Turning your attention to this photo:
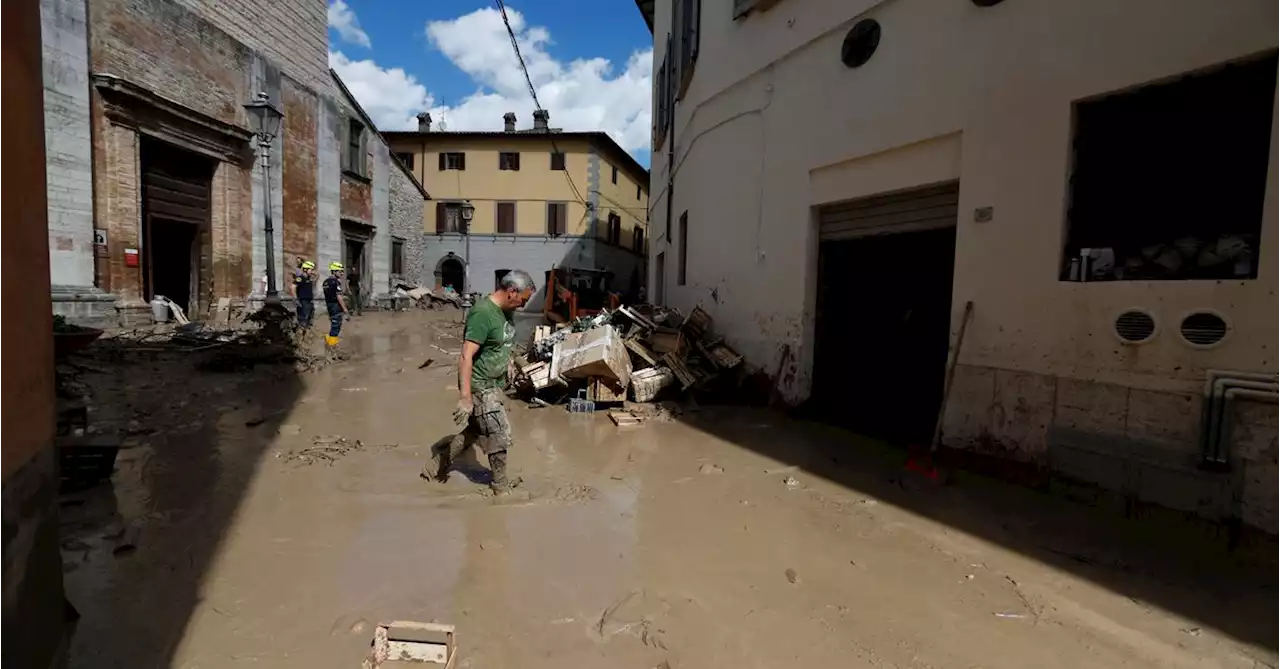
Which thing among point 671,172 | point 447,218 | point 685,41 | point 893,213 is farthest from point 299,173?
point 893,213

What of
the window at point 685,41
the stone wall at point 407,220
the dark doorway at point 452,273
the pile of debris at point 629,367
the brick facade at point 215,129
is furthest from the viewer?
the dark doorway at point 452,273

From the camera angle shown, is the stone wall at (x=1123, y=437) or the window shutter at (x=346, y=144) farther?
the window shutter at (x=346, y=144)

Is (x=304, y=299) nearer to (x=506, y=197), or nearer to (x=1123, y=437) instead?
(x=1123, y=437)

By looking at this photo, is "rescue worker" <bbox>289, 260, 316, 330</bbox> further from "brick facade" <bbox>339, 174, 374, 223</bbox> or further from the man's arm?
the man's arm

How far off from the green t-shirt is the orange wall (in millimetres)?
2193

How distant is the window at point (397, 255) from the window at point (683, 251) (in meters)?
16.0

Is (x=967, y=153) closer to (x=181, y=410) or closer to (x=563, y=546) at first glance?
(x=563, y=546)

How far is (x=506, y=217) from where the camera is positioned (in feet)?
101

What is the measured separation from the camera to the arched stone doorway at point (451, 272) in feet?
100

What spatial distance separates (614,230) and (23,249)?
32.5 m

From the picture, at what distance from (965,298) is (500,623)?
4.49 metres

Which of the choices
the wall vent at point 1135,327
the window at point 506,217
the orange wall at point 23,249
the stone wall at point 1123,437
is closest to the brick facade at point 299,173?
the window at point 506,217

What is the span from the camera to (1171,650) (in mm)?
2697

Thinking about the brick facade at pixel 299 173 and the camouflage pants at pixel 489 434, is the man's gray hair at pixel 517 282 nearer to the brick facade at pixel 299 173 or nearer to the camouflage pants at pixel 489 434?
the camouflage pants at pixel 489 434
